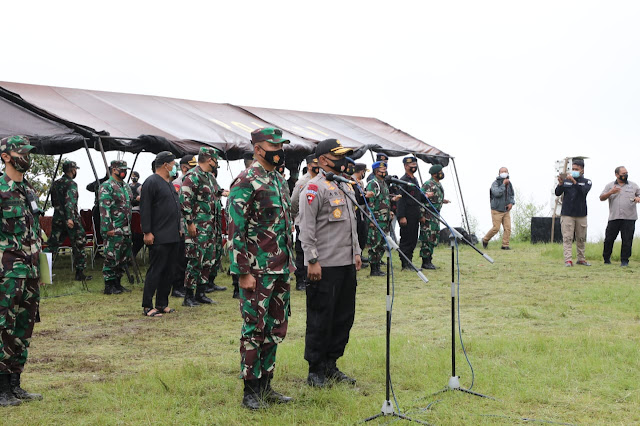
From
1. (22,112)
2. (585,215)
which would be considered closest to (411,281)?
(585,215)

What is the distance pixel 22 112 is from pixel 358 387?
901 centimetres

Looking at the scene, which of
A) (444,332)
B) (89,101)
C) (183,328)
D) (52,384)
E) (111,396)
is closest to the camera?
(111,396)

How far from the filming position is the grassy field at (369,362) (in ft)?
15.0

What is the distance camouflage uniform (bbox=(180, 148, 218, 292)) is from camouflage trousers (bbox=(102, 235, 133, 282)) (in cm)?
188

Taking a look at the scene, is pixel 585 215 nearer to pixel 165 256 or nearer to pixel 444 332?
pixel 444 332

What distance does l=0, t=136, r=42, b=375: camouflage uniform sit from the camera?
4.71 meters

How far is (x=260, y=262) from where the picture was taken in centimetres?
459

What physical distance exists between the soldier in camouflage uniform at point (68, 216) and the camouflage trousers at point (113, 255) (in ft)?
3.16

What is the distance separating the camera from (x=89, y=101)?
13.9m

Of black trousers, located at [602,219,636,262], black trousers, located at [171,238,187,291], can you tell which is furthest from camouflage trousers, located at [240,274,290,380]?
black trousers, located at [602,219,636,262]

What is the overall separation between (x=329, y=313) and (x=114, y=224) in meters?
6.62

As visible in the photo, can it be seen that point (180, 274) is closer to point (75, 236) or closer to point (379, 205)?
point (75, 236)

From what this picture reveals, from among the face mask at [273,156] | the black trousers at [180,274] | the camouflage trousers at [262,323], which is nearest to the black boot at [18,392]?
the camouflage trousers at [262,323]

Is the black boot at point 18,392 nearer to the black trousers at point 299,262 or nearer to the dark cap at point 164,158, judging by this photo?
the dark cap at point 164,158
